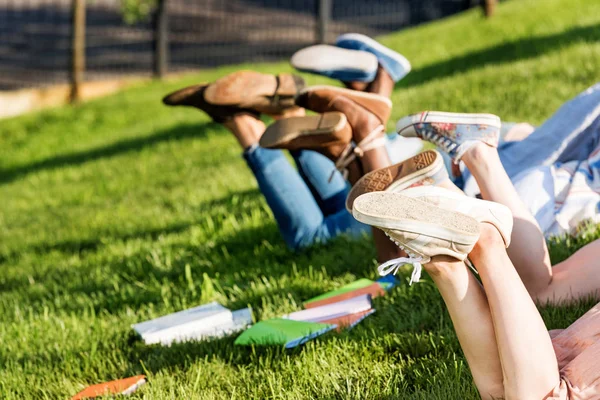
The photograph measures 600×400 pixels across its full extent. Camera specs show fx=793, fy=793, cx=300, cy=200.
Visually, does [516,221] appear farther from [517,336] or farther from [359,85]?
[359,85]

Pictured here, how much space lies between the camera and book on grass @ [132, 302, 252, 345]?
9.50 ft

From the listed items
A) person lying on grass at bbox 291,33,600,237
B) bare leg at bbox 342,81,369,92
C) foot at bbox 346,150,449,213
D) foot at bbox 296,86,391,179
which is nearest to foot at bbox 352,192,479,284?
foot at bbox 346,150,449,213

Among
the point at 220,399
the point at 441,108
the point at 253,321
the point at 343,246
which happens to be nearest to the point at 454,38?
the point at 441,108

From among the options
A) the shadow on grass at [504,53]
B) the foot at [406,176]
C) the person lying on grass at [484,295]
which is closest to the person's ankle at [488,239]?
the person lying on grass at [484,295]

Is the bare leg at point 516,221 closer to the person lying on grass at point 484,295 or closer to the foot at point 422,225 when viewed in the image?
the person lying on grass at point 484,295

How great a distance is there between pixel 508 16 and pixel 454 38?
63 centimetres

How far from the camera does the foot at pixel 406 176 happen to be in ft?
7.32

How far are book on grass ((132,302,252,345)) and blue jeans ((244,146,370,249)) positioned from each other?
623 mm

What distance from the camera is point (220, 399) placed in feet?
7.67

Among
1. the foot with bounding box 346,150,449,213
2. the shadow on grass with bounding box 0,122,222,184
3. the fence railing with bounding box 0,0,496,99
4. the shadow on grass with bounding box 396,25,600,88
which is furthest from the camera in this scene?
the fence railing with bounding box 0,0,496,99

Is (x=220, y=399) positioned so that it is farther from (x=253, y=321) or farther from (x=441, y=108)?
(x=441, y=108)

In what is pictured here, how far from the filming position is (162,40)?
1172 cm

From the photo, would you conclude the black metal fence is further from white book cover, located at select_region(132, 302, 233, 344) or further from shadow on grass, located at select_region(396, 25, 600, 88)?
white book cover, located at select_region(132, 302, 233, 344)

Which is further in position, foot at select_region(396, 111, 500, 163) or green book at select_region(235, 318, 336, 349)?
green book at select_region(235, 318, 336, 349)
